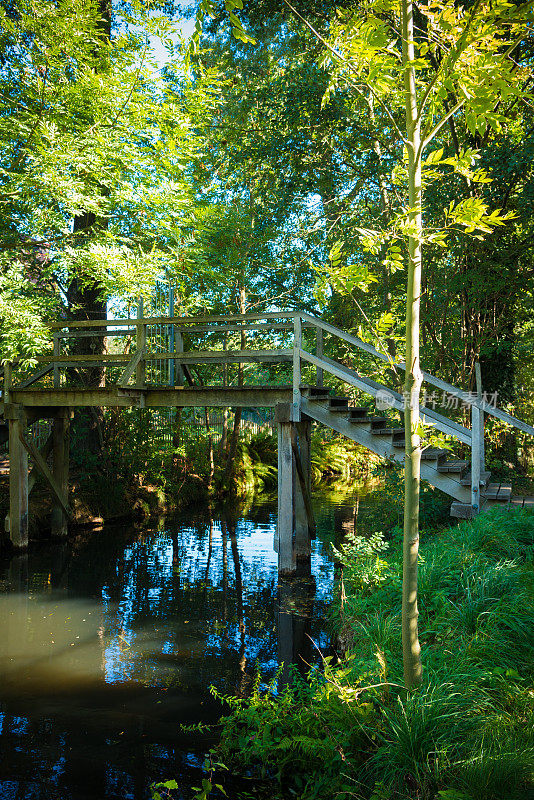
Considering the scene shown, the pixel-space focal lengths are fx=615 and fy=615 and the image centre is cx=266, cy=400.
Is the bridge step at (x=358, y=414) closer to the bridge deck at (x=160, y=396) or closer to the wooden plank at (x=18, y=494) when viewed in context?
the bridge deck at (x=160, y=396)

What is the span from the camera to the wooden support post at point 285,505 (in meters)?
9.60

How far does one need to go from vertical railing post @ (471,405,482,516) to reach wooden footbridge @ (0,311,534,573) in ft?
0.04

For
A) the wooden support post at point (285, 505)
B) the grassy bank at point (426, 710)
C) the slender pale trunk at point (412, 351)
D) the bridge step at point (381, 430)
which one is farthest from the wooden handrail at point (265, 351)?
the slender pale trunk at point (412, 351)

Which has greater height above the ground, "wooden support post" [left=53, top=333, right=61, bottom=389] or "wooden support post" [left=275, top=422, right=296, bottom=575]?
"wooden support post" [left=53, top=333, right=61, bottom=389]

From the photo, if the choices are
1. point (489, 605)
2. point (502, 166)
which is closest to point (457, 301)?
point (502, 166)

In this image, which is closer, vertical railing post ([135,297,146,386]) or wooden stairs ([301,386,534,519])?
wooden stairs ([301,386,534,519])

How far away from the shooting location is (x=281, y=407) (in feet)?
31.9

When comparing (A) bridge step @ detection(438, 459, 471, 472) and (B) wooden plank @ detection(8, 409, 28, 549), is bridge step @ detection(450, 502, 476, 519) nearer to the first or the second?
(A) bridge step @ detection(438, 459, 471, 472)

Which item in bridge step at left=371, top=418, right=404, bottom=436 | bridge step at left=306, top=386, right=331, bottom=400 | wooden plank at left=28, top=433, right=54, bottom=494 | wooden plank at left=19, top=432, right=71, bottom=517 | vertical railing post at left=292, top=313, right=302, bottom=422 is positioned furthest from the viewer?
wooden plank at left=28, top=433, right=54, bottom=494

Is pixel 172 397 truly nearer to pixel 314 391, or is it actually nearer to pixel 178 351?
pixel 178 351

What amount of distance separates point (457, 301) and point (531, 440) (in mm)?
4969

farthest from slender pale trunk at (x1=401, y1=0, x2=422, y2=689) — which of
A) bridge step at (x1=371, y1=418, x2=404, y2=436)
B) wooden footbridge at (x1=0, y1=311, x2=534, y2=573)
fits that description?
bridge step at (x1=371, y1=418, x2=404, y2=436)

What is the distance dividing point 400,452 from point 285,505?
215cm

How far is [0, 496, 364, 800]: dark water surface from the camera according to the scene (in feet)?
15.1
